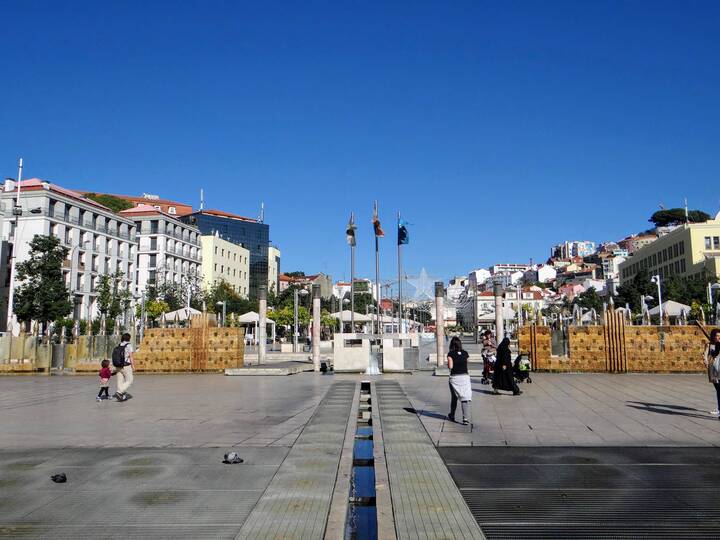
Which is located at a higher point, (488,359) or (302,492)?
(488,359)

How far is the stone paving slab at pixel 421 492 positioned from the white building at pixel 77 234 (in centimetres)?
4972

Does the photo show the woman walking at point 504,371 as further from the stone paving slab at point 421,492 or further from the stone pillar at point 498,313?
the stone pillar at point 498,313

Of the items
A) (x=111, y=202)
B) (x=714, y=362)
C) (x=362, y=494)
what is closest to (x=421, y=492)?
(x=362, y=494)

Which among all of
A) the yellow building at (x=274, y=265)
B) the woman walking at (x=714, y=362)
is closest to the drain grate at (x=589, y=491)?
the woman walking at (x=714, y=362)

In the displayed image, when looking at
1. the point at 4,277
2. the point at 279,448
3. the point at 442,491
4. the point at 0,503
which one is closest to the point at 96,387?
the point at 279,448

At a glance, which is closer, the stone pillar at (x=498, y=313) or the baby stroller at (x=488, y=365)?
the baby stroller at (x=488, y=365)

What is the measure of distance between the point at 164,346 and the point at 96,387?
507cm

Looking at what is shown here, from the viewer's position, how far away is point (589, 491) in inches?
226

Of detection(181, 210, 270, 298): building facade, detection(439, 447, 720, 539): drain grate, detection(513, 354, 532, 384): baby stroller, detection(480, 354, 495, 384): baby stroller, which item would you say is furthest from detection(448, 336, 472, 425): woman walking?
detection(181, 210, 270, 298): building facade

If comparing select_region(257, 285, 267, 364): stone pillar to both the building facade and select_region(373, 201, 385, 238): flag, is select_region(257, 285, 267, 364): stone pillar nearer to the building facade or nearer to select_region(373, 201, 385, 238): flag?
select_region(373, 201, 385, 238): flag

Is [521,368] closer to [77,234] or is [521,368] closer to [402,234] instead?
[402,234]

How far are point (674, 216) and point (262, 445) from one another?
152 metres

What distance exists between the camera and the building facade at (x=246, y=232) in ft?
322

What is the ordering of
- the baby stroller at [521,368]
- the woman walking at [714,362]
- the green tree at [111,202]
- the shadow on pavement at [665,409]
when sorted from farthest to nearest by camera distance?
the green tree at [111,202], the baby stroller at [521,368], the shadow on pavement at [665,409], the woman walking at [714,362]
